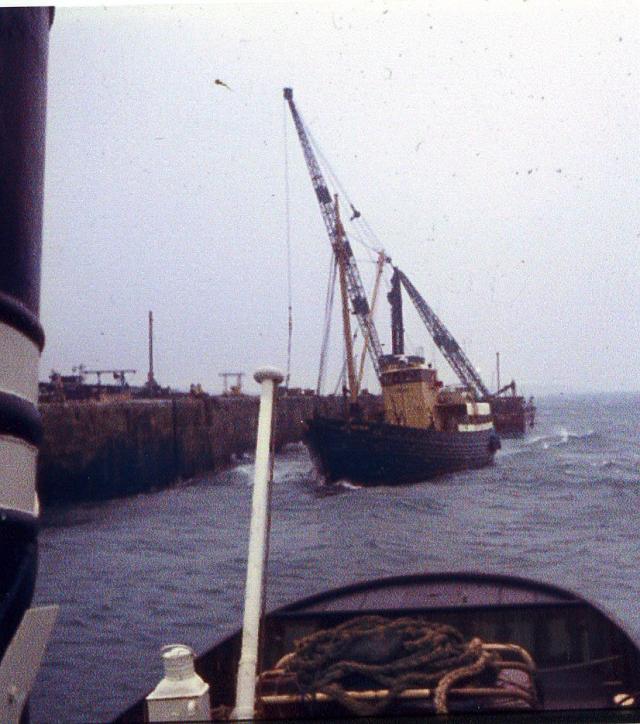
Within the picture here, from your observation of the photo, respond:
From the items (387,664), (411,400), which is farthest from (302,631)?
(411,400)

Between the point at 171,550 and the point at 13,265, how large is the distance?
5.07 metres

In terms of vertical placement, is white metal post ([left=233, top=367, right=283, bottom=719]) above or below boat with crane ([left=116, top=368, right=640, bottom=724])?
above

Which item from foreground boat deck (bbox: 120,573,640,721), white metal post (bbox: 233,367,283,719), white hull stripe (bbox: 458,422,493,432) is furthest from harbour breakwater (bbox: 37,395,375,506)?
white hull stripe (bbox: 458,422,493,432)

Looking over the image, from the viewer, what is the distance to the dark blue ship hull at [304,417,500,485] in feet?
33.6

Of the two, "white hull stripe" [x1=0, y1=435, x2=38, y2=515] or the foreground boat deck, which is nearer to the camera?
"white hull stripe" [x1=0, y1=435, x2=38, y2=515]

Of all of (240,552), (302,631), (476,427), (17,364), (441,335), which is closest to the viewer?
(17,364)

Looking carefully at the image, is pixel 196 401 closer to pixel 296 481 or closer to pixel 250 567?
pixel 250 567

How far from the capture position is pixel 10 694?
205 cm

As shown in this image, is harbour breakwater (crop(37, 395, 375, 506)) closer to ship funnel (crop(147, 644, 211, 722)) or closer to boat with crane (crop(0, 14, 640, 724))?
boat with crane (crop(0, 14, 640, 724))

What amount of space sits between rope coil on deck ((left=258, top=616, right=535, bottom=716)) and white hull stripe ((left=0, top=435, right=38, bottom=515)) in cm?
144

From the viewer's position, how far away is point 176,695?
2.52 meters

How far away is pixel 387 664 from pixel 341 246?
3132 mm

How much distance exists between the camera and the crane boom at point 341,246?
4.07 metres

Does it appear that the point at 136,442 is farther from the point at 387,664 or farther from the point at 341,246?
the point at 387,664
